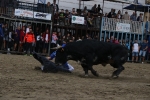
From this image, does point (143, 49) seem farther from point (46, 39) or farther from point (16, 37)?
point (16, 37)

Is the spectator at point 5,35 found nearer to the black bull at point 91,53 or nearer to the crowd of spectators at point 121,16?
the crowd of spectators at point 121,16

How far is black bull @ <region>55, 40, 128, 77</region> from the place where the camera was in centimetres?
1320

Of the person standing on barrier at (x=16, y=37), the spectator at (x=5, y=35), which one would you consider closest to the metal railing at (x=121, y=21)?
the person standing on barrier at (x=16, y=37)

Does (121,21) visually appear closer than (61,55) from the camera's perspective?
No

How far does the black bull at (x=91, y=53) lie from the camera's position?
13.2 m

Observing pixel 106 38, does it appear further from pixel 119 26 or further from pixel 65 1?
pixel 65 1

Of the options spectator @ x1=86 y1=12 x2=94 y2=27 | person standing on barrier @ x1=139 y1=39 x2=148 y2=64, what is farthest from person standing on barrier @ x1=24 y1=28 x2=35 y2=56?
person standing on barrier @ x1=139 y1=39 x2=148 y2=64

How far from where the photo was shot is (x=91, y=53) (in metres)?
13.2

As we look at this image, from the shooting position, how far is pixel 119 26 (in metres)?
27.7

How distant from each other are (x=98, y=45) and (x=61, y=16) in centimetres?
1222

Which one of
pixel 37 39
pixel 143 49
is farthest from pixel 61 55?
pixel 143 49

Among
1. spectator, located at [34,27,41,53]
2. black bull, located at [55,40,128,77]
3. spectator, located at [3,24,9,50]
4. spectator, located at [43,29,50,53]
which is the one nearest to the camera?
black bull, located at [55,40,128,77]

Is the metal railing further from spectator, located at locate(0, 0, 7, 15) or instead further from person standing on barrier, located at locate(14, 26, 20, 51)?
spectator, located at locate(0, 0, 7, 15)

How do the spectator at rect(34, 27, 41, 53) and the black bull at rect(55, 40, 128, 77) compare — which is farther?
the spectator at rect(34, 27, 41, 53)
